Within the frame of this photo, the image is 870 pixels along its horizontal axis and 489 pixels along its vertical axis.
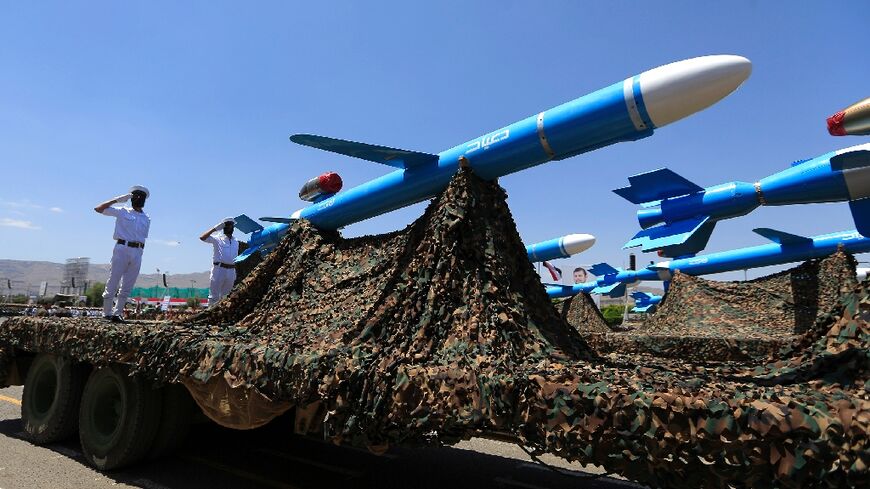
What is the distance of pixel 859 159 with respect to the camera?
6.38 meters

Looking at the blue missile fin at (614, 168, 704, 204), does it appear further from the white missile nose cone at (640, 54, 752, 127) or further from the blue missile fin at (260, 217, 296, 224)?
the blue missile fin at (260, 217, 296, 224)

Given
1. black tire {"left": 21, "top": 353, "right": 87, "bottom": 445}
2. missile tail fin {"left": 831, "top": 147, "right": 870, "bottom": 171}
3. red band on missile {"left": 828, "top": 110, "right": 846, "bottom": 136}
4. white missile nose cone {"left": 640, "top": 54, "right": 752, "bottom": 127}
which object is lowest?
black tire {"left": 21, "top": 353, "right": 87, "bottom": 445}

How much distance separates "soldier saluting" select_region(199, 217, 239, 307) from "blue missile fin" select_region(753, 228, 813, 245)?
10.8 meters

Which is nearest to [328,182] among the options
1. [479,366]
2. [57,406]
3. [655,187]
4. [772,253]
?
[57,406]

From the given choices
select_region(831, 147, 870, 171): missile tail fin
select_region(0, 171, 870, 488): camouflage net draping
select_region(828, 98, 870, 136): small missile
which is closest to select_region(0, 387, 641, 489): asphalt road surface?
select_region(0, 171, 870, 488): camouflage net draping

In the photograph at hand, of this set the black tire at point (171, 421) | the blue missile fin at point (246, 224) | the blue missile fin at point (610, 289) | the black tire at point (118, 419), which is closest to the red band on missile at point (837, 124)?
the black tire at point (171, 421)

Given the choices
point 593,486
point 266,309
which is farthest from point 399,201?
point 593,486

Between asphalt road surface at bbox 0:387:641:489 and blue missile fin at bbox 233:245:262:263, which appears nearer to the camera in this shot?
asphalt road surface at bbox 0:387:641:489

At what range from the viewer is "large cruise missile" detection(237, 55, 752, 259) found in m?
3.75

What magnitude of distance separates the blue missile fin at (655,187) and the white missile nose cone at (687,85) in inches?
170

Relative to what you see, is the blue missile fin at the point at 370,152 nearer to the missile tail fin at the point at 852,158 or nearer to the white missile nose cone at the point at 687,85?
the white missile nose cone at the point at 687,85

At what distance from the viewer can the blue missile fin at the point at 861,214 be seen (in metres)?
6.28

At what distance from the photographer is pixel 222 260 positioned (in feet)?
28.0

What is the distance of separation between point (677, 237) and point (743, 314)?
3.20 m
